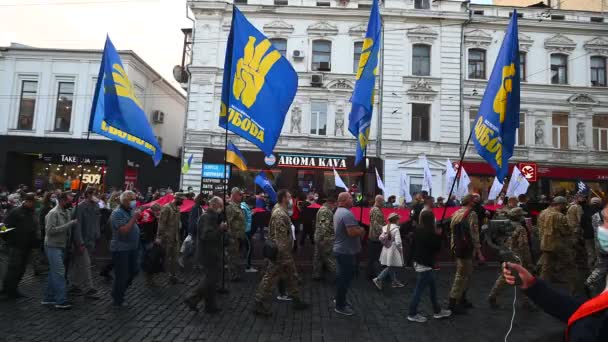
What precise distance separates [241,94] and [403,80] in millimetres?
19795

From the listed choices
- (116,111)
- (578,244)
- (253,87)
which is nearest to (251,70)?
(253,87)

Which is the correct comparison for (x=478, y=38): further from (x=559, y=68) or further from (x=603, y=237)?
(x=603, y=237)

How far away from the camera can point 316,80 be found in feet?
80.7

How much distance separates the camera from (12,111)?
83.0 feet

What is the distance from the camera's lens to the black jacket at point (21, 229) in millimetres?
7352

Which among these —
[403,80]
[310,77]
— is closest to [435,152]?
[403,80]

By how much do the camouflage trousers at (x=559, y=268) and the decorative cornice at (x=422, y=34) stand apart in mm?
19892

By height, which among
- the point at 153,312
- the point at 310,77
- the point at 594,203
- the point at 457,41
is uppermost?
the point at 457,41

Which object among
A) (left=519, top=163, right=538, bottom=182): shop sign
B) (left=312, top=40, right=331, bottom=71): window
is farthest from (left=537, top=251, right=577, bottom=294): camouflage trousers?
A: (left=312, top=40, right=331, bottom=71): window

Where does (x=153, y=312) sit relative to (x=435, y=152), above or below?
below

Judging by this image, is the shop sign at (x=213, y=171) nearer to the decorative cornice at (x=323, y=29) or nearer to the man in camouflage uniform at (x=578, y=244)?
the decorative cornice at (x=323, y=29)

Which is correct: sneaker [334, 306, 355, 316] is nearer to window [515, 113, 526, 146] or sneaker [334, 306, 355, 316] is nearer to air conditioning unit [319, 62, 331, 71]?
air conditioning unit [319, 62, 331, 71]

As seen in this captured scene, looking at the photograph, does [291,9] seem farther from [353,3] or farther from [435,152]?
[435,152]

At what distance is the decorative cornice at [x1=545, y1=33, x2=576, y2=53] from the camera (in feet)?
82.8
